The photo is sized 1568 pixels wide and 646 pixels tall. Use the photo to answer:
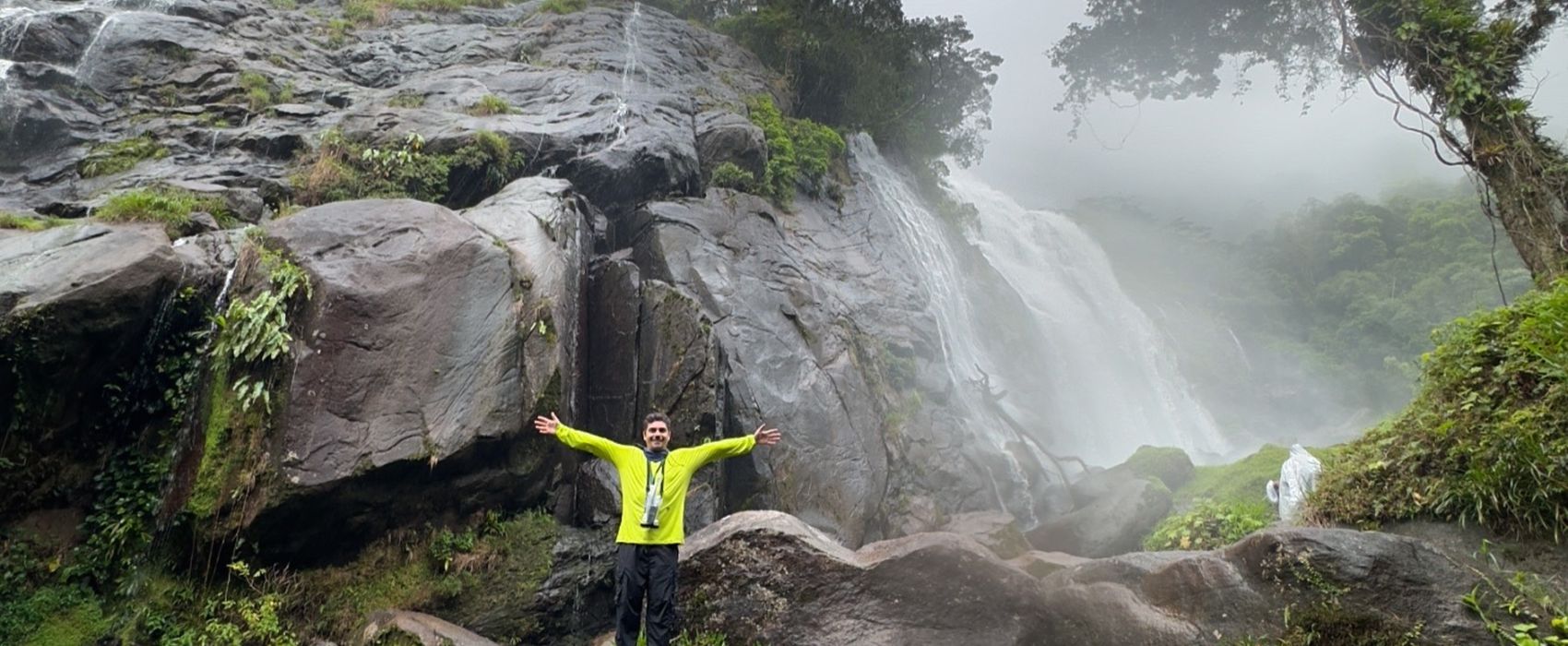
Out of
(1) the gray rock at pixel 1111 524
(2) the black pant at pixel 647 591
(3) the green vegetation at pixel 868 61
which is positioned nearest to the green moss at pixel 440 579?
(2) the black pant at pixel 647 591

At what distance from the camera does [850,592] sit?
6.09 meters

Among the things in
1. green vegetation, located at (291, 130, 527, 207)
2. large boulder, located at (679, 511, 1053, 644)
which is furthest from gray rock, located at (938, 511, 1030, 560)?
green vegetation, located at (291, 130, 527, 207)

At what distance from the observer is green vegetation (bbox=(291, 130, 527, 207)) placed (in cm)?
1136

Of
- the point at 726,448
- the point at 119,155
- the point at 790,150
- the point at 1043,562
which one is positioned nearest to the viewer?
the point at 726,448

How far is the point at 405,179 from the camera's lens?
38.2 feet

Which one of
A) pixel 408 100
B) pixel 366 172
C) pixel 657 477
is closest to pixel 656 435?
pixel 657 477

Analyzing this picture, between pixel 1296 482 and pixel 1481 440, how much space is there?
2076 millimetres

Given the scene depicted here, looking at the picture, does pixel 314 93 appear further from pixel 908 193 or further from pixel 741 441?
pixel 908 193

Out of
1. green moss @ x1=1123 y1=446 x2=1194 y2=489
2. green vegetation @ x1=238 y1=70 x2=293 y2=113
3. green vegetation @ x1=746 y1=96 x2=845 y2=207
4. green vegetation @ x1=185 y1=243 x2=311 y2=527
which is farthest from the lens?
green vegetation @ x1=746 y1=96 x2=845 y2=207

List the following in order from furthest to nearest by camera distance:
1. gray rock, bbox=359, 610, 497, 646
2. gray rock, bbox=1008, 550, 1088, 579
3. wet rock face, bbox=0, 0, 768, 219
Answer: wet rock face, bbox=0, 0, 768, 219
gray rock, bbox=1008, 550, 1088, 579
gray rock, bbox=359, 610, 497, 646

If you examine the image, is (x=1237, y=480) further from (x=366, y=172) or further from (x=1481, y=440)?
(x=366, y=172)

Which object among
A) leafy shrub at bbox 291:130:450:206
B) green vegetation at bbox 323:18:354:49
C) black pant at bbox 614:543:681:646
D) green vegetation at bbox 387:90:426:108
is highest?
green vegetation at bbox 323:18:354:49

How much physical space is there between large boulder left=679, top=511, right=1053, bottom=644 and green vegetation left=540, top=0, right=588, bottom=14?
18322 mm

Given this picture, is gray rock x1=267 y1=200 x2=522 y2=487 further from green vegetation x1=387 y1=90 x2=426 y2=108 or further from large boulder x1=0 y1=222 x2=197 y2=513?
green vegetation x1=387 y1=90 x2=426 y2=108
